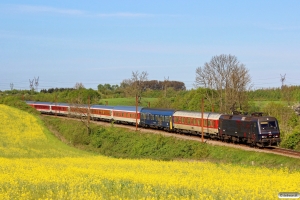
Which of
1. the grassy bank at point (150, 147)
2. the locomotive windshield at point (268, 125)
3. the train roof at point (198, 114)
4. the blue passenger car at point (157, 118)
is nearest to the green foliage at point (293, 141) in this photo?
the locomotive windshield at point (268, 125)

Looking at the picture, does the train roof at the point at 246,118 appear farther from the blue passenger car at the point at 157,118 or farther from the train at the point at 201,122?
the blue passenger car at the point at 157,118

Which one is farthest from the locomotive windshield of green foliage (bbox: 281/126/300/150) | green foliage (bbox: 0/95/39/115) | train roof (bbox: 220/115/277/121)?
green foliage (bbox: 0/95/39/115)

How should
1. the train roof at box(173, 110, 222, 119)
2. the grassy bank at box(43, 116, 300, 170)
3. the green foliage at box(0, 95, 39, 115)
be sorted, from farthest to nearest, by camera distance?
the green foliage at box(0, 95, 39, 115)
the train roof at box(173, 110, 222, 119)
the grassy bank at box(43, 116, 300, 170)

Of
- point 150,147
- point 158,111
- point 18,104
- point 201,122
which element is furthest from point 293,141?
point 18,104

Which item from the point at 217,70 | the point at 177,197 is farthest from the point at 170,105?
the point at 177,197

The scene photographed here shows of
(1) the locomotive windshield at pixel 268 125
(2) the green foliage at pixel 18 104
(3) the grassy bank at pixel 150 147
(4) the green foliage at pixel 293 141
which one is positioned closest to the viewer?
(3) the grassy bank at pixel 150 147

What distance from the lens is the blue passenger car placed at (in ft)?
185

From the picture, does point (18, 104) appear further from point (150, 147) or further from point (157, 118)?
point (150, 147)

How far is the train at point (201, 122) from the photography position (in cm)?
3997

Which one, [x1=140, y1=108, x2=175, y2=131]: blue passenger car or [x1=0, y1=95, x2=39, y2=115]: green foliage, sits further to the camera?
[x1=0, y1=95, x2=39, y2=115]: green foliage

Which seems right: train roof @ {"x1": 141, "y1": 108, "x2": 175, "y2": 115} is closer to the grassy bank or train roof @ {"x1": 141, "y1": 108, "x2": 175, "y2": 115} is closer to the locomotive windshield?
the grassy bank

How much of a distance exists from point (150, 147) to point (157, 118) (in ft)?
30.1

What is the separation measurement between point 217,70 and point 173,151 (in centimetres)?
3423

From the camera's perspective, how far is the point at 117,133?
58875mm
